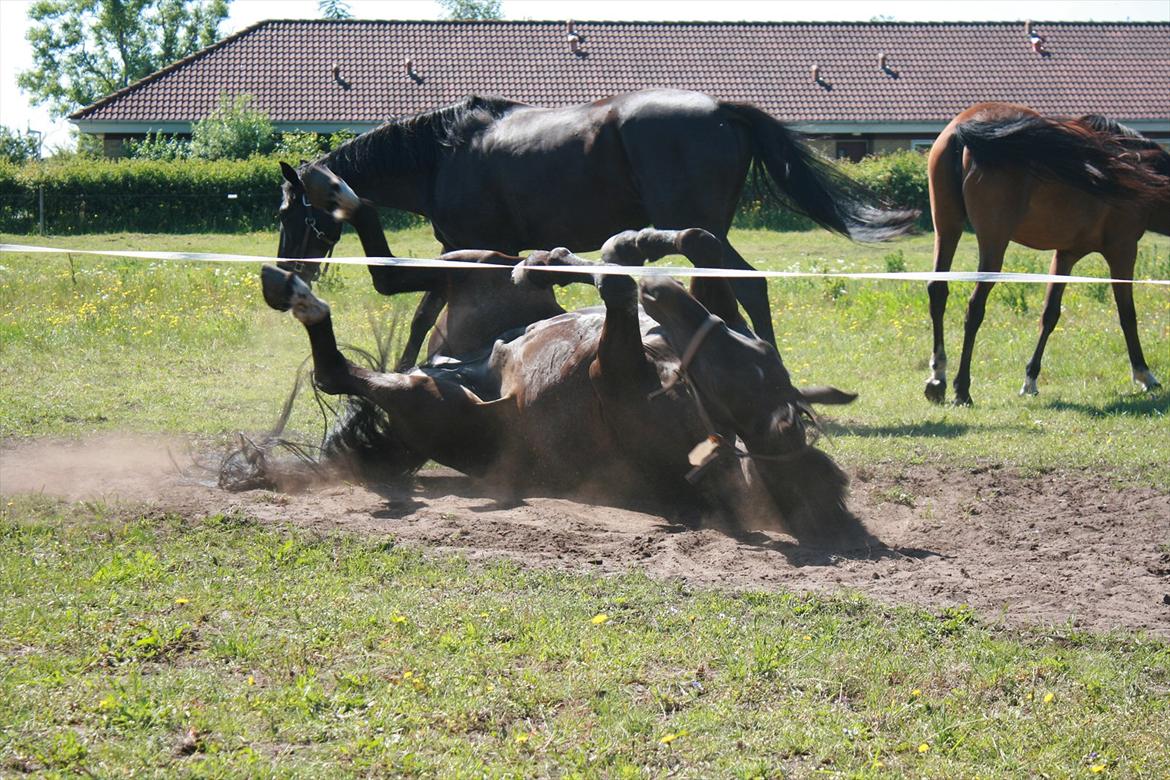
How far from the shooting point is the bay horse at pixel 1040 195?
8.86 meters

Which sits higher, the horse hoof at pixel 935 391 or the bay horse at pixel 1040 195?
the bay horse at pixel 1040 195

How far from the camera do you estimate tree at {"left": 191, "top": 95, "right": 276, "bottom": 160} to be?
Result: 1176 inches

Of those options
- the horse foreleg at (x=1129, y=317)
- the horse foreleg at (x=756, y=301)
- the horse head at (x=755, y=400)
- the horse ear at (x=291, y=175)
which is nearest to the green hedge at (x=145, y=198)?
the horse foreleg at (x=1129, y=317)

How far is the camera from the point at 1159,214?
9836mm

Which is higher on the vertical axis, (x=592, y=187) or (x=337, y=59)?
(x=337, y=59)

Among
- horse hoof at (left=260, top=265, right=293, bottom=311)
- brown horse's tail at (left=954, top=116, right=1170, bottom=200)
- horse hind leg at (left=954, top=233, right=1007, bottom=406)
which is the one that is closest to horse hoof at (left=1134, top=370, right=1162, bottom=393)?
horse hind leg at (left=954, top=233, right=1007, bottom=406)

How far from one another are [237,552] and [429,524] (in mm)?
869

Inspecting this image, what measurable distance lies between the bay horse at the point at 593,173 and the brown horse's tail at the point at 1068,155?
4.41 feet

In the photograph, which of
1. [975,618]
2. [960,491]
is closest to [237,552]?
[975,618]

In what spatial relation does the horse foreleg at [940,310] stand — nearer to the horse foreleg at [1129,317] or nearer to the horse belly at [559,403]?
the horse foreleg at [1129,317]

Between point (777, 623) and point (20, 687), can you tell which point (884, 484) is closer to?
point (777, 623)

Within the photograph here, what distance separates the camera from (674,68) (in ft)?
114

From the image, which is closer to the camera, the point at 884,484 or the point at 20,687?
the point at 20,687

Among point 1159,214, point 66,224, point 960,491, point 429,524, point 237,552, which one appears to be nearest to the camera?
point 237,552
